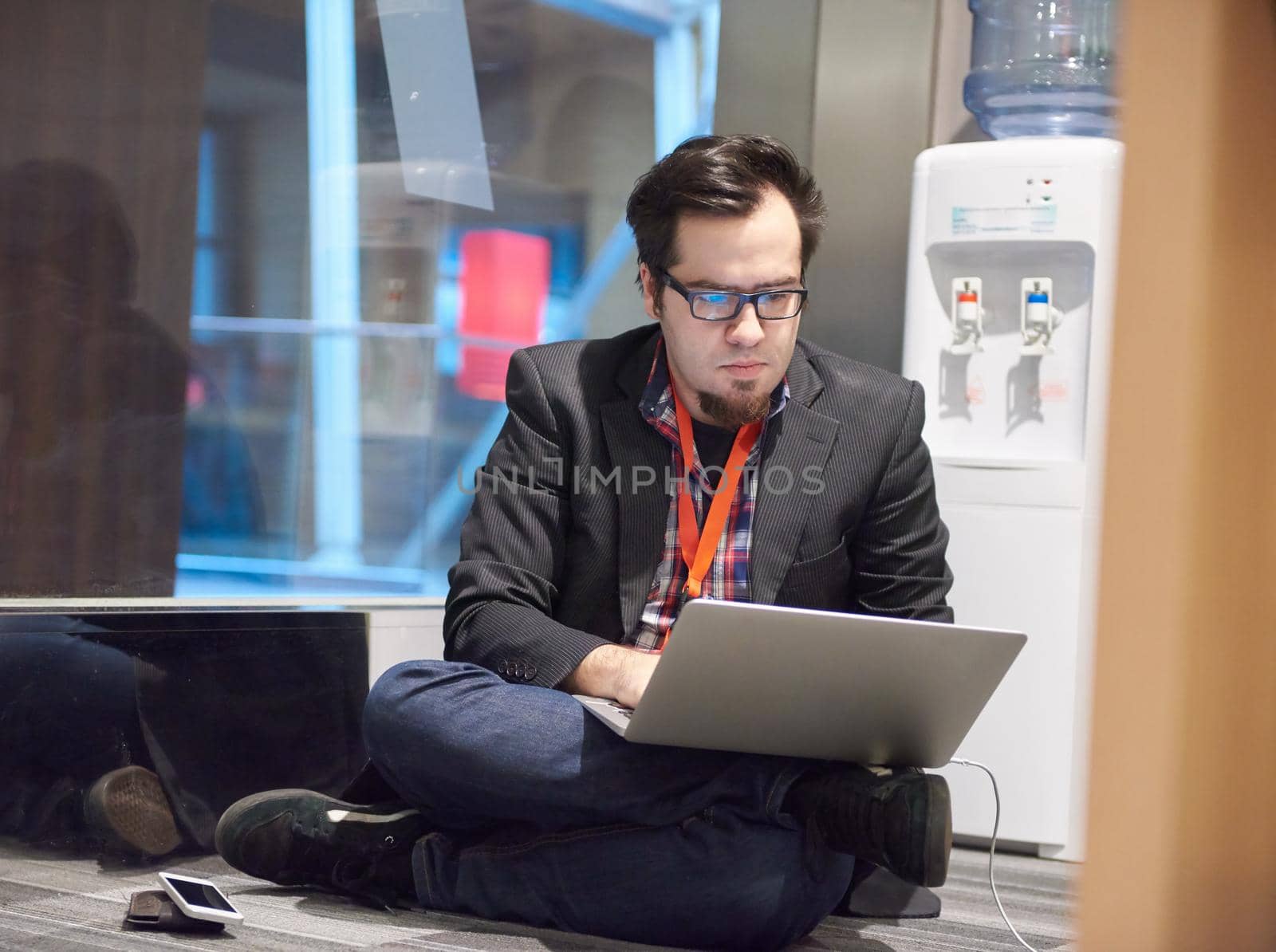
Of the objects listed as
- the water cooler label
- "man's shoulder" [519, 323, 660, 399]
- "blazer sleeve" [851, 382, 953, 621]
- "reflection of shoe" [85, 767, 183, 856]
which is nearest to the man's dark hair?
"man's shoulder" [519, 323, 660, 399]

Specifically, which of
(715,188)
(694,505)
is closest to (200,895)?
(694,505)

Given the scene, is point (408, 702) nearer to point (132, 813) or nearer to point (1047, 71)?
point (132, 813)

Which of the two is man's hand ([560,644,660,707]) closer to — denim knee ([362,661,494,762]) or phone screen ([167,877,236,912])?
denim knee ([362,661,494,762])

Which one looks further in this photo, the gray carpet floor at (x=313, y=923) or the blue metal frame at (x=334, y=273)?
the blue metal frame at (x=334, y=273)

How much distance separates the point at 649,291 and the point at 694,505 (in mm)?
332

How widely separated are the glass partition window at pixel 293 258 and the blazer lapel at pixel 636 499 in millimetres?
814

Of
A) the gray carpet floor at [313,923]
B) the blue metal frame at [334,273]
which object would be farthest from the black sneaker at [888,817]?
the blue metal frame at [334,273]

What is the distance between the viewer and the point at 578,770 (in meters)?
1.54

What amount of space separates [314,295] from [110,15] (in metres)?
0.59

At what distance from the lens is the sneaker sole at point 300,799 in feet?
5.58

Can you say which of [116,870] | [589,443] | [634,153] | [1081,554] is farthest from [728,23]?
[116,870]

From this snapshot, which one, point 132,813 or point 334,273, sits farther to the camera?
point 334,273

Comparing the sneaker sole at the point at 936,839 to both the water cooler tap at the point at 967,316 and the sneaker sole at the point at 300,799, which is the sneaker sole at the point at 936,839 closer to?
the sneaker sole at the point at 300,799

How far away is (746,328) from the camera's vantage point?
1.74 m
